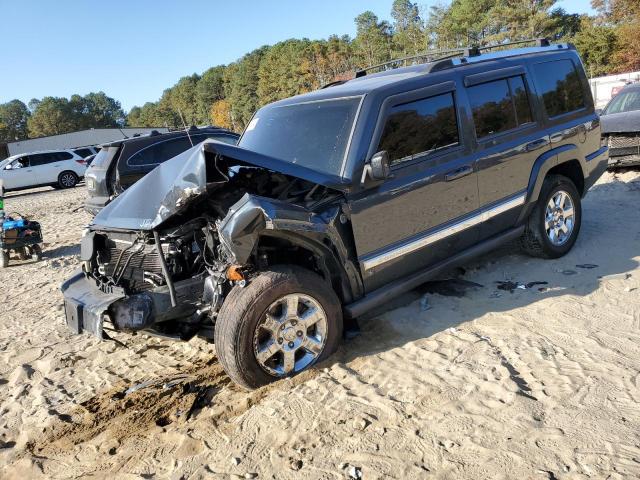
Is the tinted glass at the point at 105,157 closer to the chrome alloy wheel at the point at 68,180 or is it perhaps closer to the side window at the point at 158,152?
the side window at the point at 158,152

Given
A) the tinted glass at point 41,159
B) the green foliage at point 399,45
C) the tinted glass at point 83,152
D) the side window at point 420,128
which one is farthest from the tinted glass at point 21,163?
the side window at point 420,128

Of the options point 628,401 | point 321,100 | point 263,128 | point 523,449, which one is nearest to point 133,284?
point 263,128

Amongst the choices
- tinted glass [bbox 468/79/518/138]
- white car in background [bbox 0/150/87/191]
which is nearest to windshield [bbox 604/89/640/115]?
tinted glass [bbox 468/79/518/138]

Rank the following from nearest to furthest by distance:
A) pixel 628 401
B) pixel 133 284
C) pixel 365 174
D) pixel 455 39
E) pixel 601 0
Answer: pixel 628 401
pixel 365 174
pixel 133 284
pixel 601 0
pixel 455 39

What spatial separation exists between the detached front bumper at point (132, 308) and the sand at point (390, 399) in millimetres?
557

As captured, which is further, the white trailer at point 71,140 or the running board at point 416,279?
the white trailer at point 71,140

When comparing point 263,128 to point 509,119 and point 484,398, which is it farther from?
point 484,398

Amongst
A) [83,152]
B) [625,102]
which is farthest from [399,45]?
[625,102]

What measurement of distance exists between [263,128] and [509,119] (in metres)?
2.29

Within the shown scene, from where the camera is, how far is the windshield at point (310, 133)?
393cm

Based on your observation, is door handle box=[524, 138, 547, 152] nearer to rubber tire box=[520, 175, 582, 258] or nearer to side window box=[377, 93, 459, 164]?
rubber tire box=[520, 175, 582, 258]

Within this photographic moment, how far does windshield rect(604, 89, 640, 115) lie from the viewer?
9023 mm

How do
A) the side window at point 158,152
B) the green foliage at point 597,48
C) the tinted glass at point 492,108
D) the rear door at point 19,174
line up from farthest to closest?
the green foliage at point 597,48
the rear door at point 19,174
the side window at point 158,152
the tinted glass at point 492,108

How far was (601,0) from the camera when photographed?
51.7 meters
